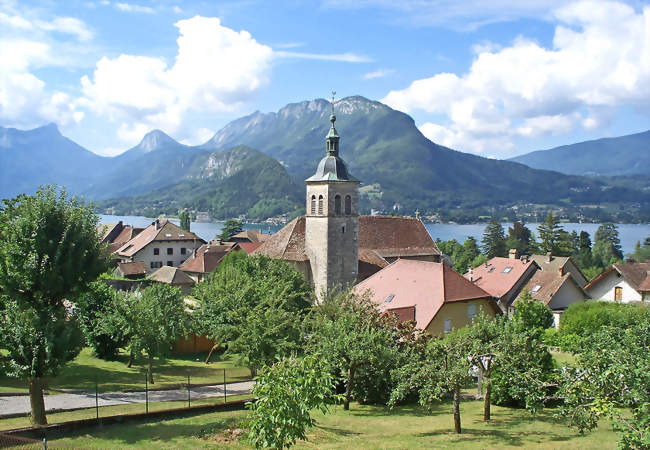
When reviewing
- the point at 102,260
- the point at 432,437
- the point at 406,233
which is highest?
the point at 406,233

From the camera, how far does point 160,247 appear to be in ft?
251

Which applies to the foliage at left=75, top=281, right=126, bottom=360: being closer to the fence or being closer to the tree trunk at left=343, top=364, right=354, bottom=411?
the fence

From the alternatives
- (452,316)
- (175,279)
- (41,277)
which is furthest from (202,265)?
(41,277)

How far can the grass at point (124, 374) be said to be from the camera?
23984mm

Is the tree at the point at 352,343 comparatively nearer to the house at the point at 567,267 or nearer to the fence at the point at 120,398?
the fence at the point at 120,398

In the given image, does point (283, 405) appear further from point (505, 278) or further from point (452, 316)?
point (505, 278)

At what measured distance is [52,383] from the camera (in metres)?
24.2

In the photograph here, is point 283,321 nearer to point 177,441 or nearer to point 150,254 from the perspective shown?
point 177,441

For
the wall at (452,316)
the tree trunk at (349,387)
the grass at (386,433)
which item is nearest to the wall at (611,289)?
Answer: the wall at (452,316)

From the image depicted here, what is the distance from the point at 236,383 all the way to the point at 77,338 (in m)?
11.1

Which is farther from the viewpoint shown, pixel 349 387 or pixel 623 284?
pixel 623 284

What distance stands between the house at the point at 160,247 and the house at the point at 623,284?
52981 millimetres

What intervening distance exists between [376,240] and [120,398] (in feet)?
109

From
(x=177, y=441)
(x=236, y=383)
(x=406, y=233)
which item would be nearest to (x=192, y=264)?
(x=406, y=233)
